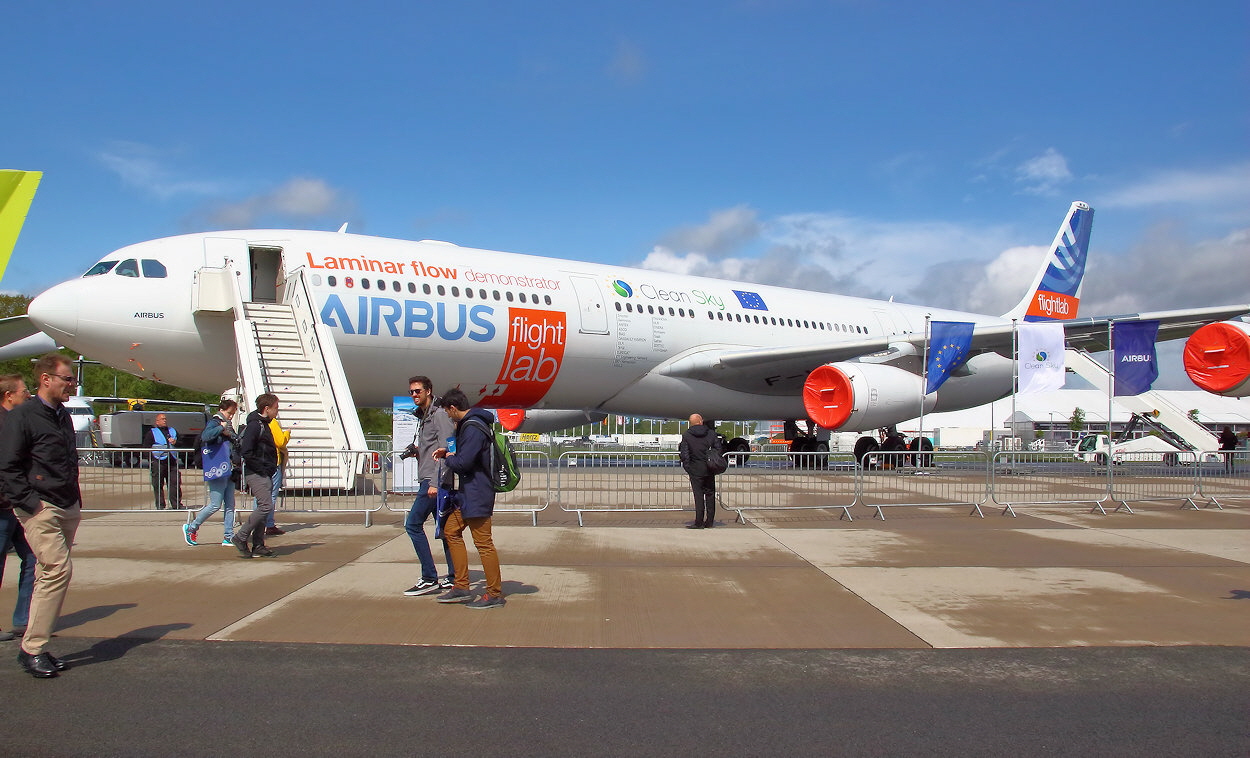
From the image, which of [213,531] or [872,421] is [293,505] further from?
[872,421]

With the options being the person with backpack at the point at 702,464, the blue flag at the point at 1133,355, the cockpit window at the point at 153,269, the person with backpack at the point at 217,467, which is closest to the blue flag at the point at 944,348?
the blue flag at the point at 1133,355

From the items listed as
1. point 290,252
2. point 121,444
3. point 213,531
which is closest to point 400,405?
point 290,252

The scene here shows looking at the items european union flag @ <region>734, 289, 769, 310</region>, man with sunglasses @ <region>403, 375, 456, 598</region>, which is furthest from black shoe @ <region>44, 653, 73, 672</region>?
european union flag @ <region>734, 289, 769, 310</region>

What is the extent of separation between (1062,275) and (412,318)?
66.9 feet

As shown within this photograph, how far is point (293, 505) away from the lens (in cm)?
1118

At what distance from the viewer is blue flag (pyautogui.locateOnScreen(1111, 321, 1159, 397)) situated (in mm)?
13375

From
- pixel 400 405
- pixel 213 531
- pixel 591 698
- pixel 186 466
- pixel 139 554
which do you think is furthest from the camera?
pixel 400 405

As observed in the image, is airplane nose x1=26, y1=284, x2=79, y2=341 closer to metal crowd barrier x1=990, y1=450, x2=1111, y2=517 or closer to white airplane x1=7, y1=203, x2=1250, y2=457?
white airplane x1=7, y1=203, x2=1250, y2=457

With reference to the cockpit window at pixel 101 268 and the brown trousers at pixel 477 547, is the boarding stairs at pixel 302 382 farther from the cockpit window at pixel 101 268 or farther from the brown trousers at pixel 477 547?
the brown trousers at pixel 477 547

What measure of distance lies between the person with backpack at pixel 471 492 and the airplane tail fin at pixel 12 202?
2663mm

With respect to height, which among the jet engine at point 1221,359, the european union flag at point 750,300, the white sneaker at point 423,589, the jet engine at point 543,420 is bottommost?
the white sneaker at point 423,589

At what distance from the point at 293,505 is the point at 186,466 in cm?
134

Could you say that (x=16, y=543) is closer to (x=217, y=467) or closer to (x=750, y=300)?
(x=217, y=467)

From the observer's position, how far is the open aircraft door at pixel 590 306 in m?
17.1
